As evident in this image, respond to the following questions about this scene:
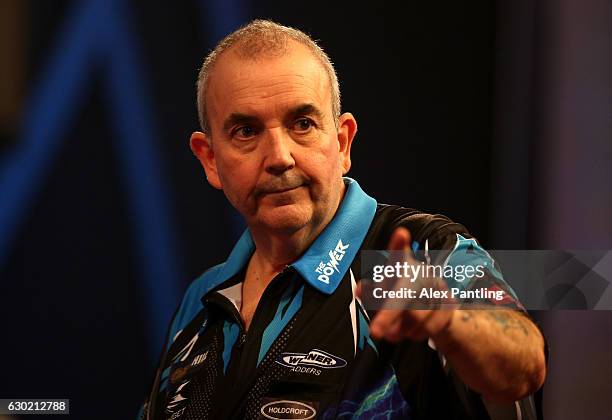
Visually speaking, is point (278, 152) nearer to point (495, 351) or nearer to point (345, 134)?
point (345, 134)

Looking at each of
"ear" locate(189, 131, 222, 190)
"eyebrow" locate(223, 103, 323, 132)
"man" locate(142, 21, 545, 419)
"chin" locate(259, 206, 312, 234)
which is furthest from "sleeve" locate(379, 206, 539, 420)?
"ear" locate(189, 131, 222, 190)

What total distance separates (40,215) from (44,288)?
20cm

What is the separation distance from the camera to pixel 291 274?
164cm

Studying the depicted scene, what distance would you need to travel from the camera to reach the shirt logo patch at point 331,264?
1.60 meters

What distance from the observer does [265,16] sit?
2.28 m

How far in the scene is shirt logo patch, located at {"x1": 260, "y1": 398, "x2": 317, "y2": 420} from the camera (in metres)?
1.45

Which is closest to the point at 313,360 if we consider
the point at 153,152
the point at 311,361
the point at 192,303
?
the point at 311,361

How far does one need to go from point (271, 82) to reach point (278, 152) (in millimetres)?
142

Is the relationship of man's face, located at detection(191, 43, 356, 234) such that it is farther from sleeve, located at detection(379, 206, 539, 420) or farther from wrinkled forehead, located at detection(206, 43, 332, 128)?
sleeve, located at detection(379, 206, 539, 420)

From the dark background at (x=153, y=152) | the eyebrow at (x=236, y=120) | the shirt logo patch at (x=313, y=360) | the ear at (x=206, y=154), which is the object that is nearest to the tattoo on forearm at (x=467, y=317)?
the shirt logo patch at (x=313, y=360)

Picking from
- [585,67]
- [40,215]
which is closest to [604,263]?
[585,67]

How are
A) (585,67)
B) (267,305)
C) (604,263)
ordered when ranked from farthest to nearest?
(585,67) → (604,263) → (267,305)

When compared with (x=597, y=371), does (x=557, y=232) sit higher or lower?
higher

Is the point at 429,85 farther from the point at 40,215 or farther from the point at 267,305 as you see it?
the point at 40,215
